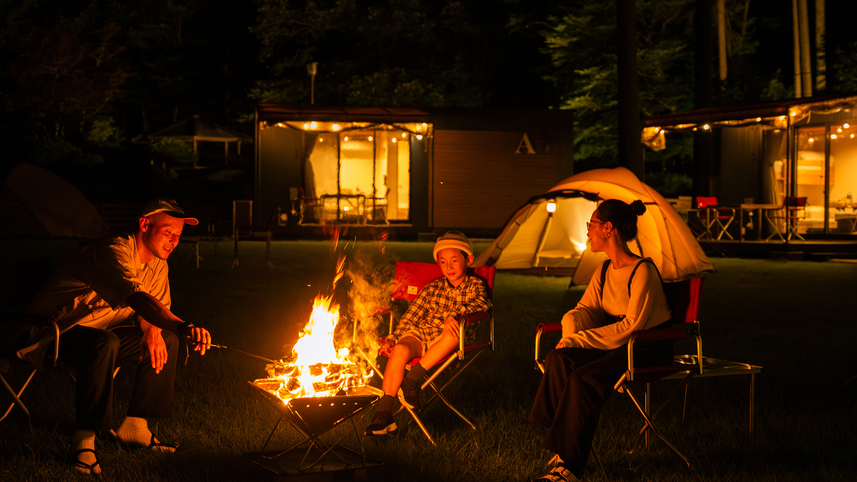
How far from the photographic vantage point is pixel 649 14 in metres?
22.2

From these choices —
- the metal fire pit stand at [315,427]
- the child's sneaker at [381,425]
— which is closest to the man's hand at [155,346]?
the metal fire pit stand at [315,427]

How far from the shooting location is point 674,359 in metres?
3.70

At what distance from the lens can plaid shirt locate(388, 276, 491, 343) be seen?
159 inches

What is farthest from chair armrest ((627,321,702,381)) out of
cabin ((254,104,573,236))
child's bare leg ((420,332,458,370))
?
cabin ((254,104,573,236))

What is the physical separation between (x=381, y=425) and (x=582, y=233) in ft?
25.5

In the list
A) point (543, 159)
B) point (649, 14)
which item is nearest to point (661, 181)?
point (649, 14)

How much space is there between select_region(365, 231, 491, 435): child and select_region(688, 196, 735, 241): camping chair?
11.3m

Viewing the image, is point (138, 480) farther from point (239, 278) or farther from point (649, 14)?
point (649, 14)

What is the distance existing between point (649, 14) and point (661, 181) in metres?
6.02

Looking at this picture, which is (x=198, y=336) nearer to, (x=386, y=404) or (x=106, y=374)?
(x=106, y=374)

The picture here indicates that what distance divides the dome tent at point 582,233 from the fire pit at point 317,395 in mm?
5445

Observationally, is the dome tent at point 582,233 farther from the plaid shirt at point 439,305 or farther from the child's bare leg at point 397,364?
the child's bare leg at point 397,364

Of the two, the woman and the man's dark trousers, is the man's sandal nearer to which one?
the man's dark trousers

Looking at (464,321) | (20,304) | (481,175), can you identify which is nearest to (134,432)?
(20,304)
